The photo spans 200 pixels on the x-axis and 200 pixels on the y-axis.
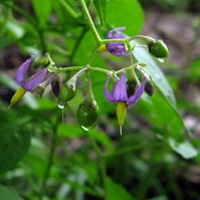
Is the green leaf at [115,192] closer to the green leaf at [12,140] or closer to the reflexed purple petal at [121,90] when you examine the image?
the green leaf at [12,140]

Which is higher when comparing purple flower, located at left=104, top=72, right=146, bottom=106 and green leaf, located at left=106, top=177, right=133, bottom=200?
purple flower, located at left=104, top=72, right=146, bottom=106

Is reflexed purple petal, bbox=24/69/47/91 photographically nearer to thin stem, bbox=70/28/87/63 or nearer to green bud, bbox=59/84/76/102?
green bud, bbox=59/84/76/102

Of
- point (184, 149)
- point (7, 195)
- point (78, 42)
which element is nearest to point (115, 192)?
point (184, 149)

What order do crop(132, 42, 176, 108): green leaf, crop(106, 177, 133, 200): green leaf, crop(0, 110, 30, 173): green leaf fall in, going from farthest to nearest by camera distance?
crop(106, 177, 133, 200): green leaf, crop(0, 110, 30, 173): green leaf, crop(132, 42, 176, 108): green leaf

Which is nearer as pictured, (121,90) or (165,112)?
(121,90)

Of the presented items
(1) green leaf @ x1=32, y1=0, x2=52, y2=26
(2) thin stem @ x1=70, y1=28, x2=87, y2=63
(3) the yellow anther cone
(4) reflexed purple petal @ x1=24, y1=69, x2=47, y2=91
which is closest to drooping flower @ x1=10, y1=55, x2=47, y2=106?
(4) reflexed purple petal @ x1=24, y1=69, x2=47, y2=91

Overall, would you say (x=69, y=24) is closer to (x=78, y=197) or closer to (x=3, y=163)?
(x=3, y=163)

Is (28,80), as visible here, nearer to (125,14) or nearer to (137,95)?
(137,95)
